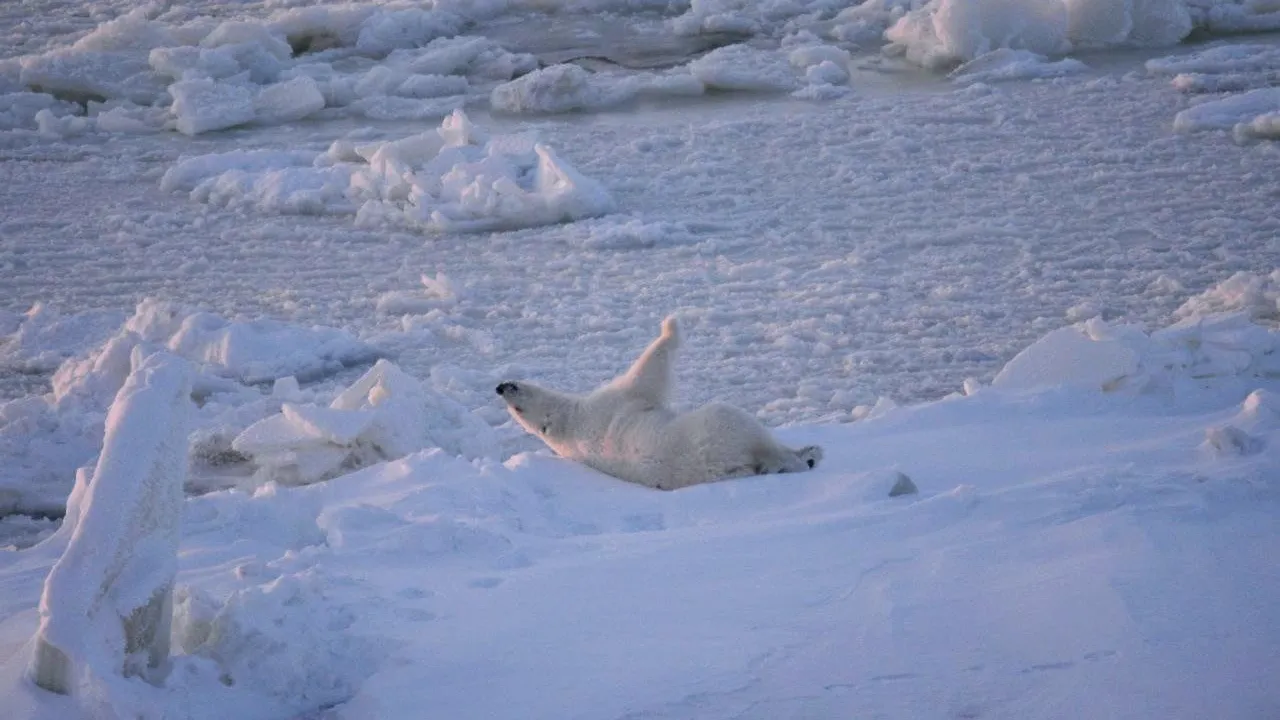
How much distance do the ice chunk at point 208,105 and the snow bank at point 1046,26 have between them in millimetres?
6335

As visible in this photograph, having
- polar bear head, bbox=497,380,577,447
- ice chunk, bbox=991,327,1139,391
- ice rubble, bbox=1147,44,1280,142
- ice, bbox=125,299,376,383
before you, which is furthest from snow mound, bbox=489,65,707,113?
ice chunk, bbox=991,327,1139,391

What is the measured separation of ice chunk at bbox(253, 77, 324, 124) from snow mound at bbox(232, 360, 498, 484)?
25.1 feet

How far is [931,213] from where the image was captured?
8812 millimetres

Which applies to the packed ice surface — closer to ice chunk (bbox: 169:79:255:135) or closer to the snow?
the snow

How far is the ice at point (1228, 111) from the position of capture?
10047mm

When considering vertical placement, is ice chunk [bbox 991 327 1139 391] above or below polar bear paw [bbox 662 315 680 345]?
below

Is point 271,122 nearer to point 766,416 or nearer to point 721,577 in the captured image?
point 766,416

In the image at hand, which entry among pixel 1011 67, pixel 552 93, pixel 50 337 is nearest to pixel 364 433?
pixel 50 337

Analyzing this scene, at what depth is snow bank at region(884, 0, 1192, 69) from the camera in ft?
42.8

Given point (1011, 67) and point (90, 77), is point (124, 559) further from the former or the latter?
point (90, 77)

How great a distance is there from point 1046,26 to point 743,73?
2850mm

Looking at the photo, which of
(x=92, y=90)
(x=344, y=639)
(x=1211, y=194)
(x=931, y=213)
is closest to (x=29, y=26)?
(x=92, y=90)

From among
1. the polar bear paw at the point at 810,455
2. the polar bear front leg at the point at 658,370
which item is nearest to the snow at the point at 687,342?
the polar bear paw at the point at 810,455

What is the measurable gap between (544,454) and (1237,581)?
2810 mm
